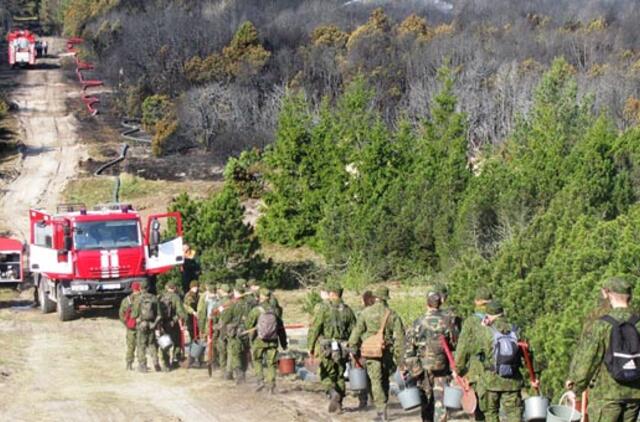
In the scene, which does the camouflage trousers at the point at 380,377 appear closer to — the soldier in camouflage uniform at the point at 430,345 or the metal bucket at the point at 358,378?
the metal bucket at the point at 358,378

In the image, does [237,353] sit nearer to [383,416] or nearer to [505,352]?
[383,416]

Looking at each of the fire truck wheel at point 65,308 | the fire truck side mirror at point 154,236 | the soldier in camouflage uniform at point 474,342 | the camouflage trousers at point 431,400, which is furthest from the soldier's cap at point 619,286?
the fire truck wheel at point 65,308

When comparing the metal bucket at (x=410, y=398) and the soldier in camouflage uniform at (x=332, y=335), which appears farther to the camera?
the soldier in camouflage uniform at (x=332, y=335)

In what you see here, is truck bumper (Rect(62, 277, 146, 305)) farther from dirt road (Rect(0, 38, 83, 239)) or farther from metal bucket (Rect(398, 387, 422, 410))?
dirt road (Rect(0, 38, 83, 239))

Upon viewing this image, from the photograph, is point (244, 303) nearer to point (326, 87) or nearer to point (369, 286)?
point (369, 286)

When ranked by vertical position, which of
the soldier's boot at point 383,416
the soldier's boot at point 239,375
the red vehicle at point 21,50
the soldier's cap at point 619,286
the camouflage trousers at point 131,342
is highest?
the red vehicle at point 21,50

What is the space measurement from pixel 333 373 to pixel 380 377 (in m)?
0.81

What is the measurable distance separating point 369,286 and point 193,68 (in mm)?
45564

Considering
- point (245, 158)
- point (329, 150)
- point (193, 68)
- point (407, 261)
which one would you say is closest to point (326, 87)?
point (193, 68)

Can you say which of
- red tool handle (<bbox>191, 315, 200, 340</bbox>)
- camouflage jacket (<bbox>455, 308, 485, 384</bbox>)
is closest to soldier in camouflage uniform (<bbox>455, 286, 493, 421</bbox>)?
camouflage jacket (<bbox>455, 308, 485, 384</bbox>)

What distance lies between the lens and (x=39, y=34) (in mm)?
120375

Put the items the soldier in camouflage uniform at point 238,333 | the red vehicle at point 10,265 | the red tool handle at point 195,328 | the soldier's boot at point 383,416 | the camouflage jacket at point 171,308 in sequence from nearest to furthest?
the soldier's boot at point 383,416 < the soldier in camouflage uniform at point 238,333 < the camouflage jacket at point 171,308 < the red tool handle at point 195,328 < the red vehicle at point 10,265

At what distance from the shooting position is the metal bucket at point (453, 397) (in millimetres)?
13484

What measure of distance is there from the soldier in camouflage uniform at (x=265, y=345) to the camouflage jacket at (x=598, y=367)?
22.2ft
